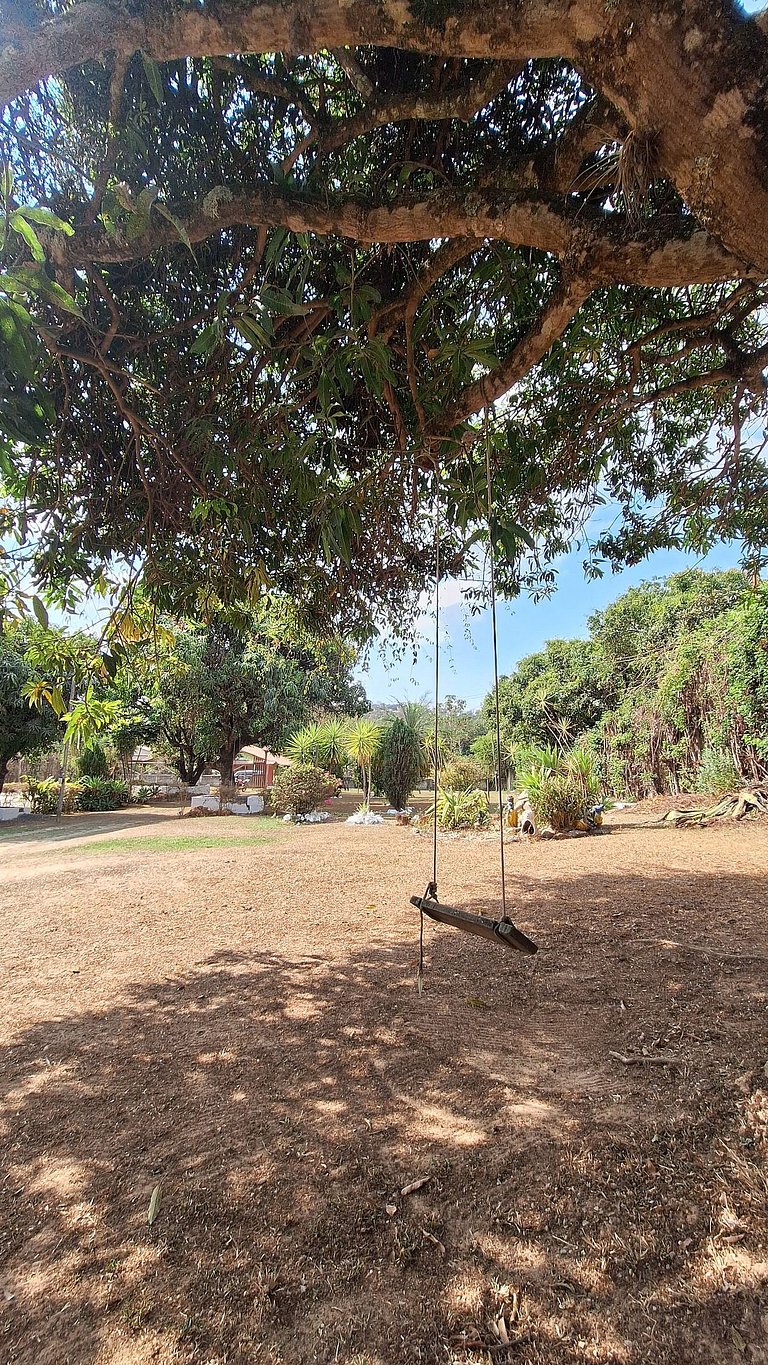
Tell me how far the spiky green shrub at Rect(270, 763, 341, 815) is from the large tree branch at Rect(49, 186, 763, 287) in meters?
12.6

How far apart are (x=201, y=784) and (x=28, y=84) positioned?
2402 cm

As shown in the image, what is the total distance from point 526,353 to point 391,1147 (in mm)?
3436

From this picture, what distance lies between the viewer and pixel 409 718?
1573 centimetres

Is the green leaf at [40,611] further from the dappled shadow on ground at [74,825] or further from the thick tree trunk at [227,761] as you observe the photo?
the thick tree trunk at [227,761]

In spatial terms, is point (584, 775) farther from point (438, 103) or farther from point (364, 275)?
point (438, 103)

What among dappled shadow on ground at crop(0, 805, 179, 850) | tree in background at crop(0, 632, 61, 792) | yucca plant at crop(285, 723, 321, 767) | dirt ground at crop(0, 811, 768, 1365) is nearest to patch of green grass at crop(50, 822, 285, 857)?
dappled shadow on ground at crop(0, 805, 179, 850)

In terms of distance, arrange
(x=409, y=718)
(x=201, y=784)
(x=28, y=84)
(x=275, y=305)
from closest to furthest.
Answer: (x=28, y=84)
(x=275, y=305)
(x=409, y=718)
(x=201, y=784)

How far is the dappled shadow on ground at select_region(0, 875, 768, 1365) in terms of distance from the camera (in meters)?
1.51

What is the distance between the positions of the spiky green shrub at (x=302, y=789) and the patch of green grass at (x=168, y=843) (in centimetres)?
218

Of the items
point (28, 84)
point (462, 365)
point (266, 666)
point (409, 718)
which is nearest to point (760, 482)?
point (462, 365)

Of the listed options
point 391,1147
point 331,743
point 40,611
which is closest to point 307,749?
point 331,743

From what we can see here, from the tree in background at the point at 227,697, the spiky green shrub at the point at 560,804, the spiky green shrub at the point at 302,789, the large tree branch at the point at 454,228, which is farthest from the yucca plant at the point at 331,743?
the large tree branch at the point at 454,228

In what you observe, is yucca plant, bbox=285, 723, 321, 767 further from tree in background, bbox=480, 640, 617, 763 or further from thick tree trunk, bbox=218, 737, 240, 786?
thick tree trunk, bbox=218, 737, 240, 786

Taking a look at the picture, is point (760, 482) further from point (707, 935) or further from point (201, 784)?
point (201, 784)
